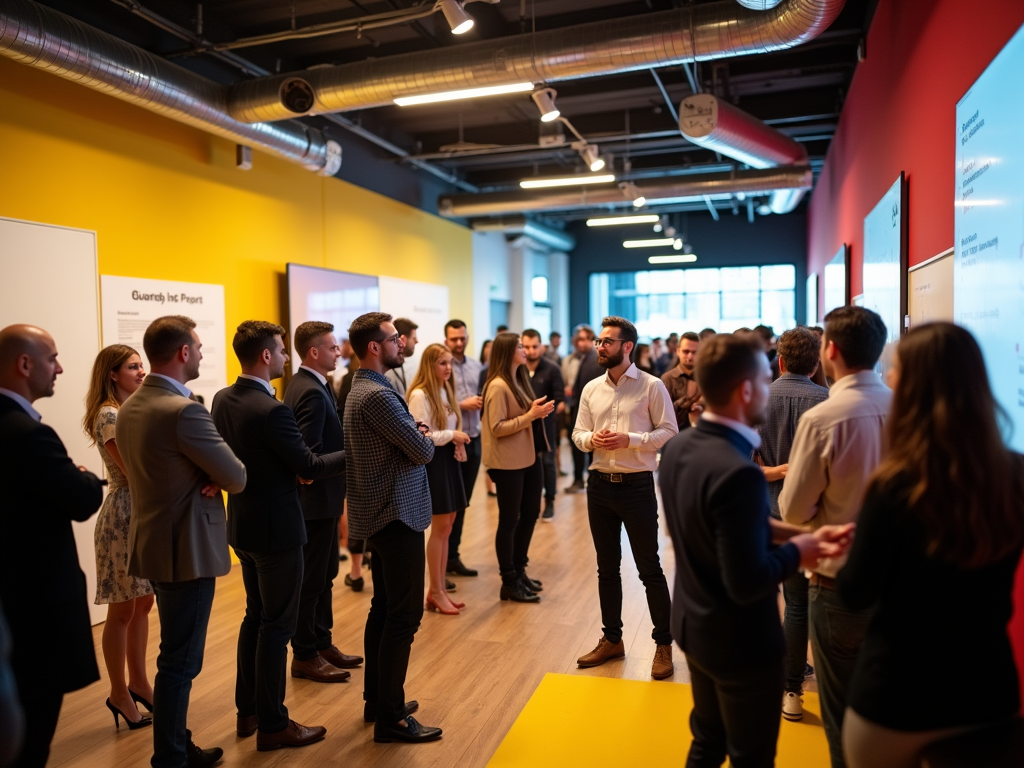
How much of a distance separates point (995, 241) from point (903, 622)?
1.45 m

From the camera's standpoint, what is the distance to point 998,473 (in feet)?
5.19

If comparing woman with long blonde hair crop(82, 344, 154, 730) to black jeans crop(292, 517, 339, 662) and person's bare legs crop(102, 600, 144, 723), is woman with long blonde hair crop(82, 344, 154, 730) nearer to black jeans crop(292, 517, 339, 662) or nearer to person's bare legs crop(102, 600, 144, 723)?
person's bare legs crop(102, 600, 144, 723)

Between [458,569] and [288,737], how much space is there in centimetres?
269

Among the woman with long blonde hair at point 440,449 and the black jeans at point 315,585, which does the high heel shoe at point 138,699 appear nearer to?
the black jeans at point 315,585

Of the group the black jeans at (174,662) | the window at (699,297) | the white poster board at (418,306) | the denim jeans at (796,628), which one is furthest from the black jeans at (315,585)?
the window at (699,297)

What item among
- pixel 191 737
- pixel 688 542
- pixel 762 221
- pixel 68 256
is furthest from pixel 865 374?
pixel 762 221

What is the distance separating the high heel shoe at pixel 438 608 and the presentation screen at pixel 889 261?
2.99m

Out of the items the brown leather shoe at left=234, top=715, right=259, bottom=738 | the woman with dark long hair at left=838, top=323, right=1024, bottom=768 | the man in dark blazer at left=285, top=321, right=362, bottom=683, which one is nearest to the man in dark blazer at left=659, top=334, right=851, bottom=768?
the woman with dark long hair at left=838, top=323, right=1024, bottom=768

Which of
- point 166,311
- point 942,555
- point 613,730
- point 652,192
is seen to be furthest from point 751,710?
point 652,192

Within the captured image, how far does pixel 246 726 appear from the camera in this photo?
3.42 metres

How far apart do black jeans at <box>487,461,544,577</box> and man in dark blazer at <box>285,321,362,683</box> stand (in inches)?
52.8

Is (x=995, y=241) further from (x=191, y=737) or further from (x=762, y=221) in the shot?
(x=762, y=221)

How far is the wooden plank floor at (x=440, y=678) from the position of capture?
3.27 meters

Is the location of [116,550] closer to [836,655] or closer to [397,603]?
[397,603]
